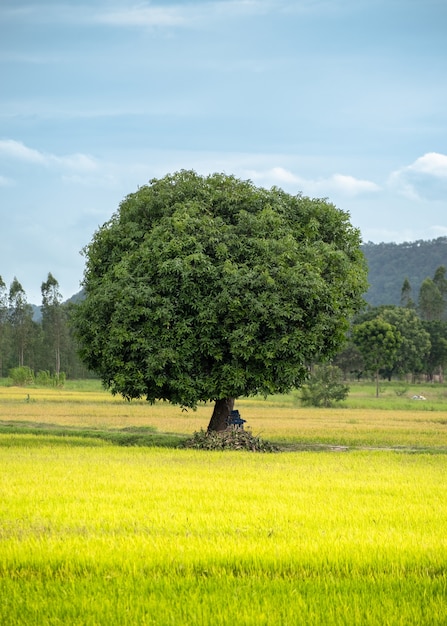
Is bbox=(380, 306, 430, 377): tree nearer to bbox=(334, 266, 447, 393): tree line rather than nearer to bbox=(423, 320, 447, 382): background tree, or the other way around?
bbox=(334, 266, 447, 393): tree line

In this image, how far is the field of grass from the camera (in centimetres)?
936

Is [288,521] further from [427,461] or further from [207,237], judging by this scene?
[207,237]

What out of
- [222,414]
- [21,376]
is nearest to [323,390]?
[222,414]

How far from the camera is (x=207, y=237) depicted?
105 feet

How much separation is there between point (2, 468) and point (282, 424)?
28803 mm

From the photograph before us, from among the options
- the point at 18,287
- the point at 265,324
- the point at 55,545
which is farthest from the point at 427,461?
the point at 18,287

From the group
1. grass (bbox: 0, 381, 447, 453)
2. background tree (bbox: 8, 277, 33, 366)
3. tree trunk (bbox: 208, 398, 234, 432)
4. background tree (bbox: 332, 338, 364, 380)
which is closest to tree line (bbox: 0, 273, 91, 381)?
background tree (bbox: 8, 277, 33, 366)

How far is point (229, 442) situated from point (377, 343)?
79.0m

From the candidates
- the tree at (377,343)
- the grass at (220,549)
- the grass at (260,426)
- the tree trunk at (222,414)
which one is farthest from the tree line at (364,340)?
the grass at (220,549)

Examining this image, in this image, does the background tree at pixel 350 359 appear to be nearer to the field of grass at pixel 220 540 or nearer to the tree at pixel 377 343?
the tree at pixel 377 343

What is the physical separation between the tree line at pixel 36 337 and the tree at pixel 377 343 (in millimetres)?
55066

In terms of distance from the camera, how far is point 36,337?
154625 millimetres

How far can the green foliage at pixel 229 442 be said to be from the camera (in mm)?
32312

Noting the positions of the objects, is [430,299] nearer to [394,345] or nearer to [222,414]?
[394,345]
